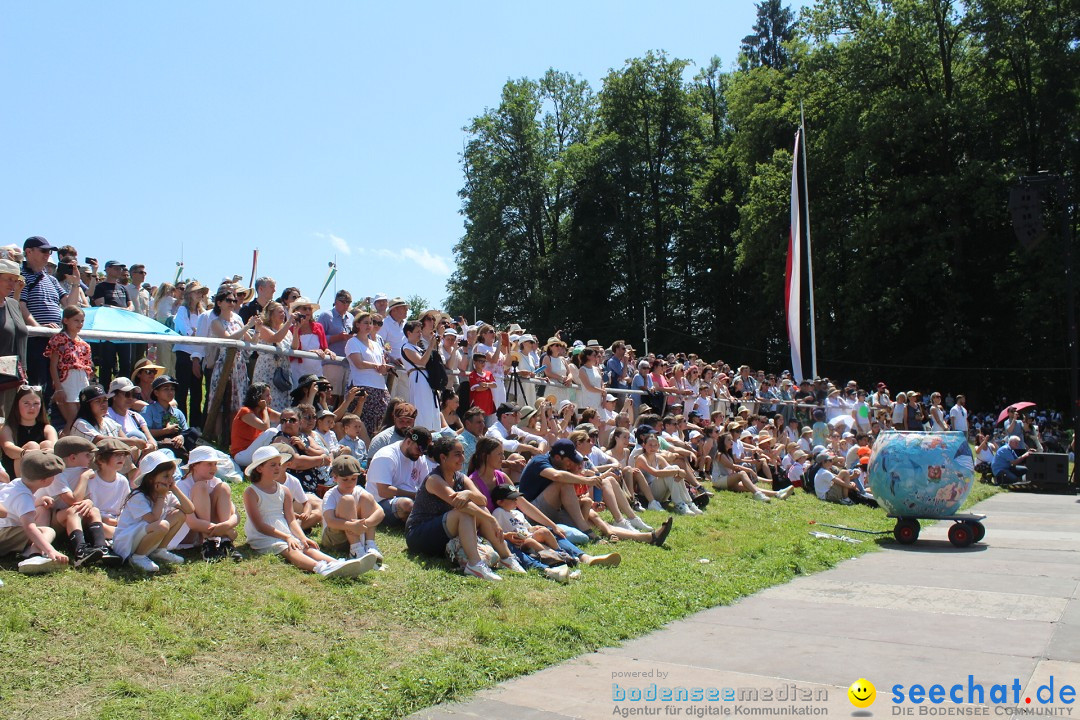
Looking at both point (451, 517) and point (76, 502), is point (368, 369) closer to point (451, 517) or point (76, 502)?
point (451, 517)

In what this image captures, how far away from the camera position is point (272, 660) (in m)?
5.71

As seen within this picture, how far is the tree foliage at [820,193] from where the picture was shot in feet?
110

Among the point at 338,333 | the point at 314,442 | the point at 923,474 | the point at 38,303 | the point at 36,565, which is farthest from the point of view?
the point at 338,333

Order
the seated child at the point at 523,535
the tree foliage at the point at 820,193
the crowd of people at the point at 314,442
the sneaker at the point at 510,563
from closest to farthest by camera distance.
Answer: the crowd of people at the point at 314,442, the sneaker at the point at 510,563, the seated child at the point at 523,535, the tree foliage at the point at 820,193

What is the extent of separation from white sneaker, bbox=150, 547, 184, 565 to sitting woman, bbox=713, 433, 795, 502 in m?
10.4

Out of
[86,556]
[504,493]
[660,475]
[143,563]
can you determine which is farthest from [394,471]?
[660,475]

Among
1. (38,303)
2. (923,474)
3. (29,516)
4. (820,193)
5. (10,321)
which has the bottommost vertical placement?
(923,474)

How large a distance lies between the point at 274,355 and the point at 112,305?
7.80ft

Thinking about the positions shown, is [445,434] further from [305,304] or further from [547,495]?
[305,304]

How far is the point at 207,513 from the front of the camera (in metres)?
7.39

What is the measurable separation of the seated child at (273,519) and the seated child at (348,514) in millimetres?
201

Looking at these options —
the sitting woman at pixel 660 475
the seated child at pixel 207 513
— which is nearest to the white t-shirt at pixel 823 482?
the sitting woman at pixel 660 475

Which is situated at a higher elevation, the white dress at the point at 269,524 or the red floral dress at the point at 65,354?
the red floral dress at the point at 65,354

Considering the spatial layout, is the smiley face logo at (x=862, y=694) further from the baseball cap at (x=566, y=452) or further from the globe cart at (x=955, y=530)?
the globe cart at (x=955, y=530)
